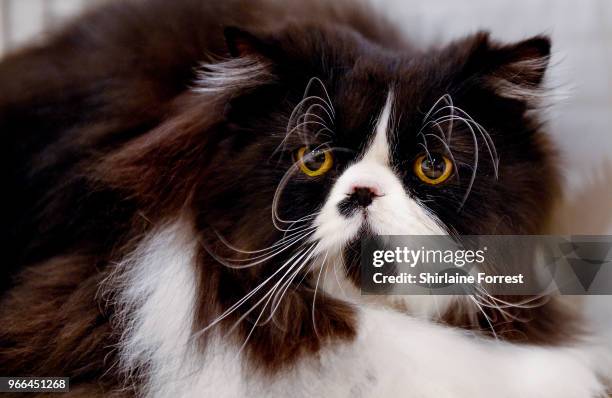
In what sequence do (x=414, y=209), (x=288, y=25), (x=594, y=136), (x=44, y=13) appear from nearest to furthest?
(x=414, y=209)
(x=288, y=25)
(x=594, y=136)
(x=44, y=13)

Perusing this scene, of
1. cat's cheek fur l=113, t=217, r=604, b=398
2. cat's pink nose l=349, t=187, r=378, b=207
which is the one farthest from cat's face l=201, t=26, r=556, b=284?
cat's cheek fur l=113, t=217, r=604, b=398

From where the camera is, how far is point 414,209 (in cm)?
80

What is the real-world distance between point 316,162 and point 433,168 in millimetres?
149

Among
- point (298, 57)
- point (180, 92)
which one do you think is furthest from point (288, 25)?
point (180, 92)

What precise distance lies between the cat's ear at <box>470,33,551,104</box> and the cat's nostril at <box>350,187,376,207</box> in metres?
0.23

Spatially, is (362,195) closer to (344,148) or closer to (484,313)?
(344,148)

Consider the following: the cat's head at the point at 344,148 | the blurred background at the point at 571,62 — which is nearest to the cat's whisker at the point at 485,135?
the cat's head at the point at 344,148

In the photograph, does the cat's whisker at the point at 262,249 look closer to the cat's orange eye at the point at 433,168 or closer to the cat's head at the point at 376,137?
the cat's head at the point at 376,137

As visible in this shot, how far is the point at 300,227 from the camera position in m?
0.81

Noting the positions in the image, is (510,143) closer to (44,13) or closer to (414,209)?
(414,209)

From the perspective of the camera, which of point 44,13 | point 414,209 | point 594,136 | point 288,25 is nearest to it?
point 414,209

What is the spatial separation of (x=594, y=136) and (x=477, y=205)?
36cm

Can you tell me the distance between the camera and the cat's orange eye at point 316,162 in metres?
0.81

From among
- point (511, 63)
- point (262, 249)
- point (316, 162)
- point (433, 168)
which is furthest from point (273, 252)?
point (511, 63)
